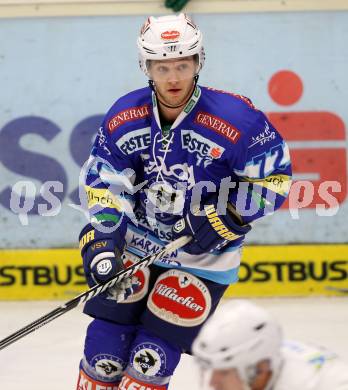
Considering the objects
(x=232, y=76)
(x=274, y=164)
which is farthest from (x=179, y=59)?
(x=232, y=76)

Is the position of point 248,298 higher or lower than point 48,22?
lower

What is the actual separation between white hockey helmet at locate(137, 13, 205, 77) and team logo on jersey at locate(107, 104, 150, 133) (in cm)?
13

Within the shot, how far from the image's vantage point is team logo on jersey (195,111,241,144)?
398cm

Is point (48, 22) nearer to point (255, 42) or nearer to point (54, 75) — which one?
point (54, 75)

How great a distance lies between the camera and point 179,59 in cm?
398

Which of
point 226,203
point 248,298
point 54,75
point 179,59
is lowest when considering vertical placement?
point 248,298

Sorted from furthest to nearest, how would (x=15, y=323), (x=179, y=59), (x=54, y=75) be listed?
(x=54, y=75), (x=15, y=323), (x=179, y=59)

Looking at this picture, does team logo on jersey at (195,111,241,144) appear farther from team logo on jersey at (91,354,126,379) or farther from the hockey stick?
team logo on jersey at (91,354,126,379)

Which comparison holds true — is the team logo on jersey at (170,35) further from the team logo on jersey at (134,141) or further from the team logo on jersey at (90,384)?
the team logo on jersey at (90,384)

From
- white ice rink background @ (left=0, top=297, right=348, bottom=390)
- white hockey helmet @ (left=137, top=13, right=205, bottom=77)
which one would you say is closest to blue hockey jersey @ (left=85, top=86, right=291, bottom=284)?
white hockey helmet @ (left=137, top=13, right=205, bottom=77)

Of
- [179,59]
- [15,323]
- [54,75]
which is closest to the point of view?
[179,59]

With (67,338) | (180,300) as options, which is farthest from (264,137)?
(67,338)

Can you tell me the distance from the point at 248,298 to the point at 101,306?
8.06ft

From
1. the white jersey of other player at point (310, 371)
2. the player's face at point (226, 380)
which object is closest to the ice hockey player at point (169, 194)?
the white jersey of other player at point (310, 371)
